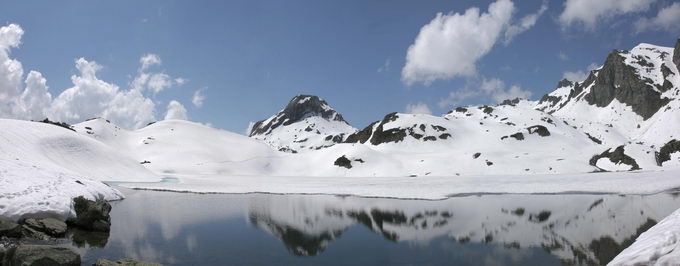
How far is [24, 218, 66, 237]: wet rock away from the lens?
24812 millimetres

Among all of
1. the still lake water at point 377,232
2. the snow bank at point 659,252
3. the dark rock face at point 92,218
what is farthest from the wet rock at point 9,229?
the snow bank at point 659,252

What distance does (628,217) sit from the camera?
114ft

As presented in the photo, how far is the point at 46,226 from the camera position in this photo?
2511 centimetres

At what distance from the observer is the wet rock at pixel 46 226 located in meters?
24.8

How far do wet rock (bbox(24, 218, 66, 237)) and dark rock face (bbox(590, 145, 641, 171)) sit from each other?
120442mm

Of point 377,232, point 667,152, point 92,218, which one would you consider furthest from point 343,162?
point 92,218

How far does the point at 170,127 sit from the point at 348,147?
94.8 m

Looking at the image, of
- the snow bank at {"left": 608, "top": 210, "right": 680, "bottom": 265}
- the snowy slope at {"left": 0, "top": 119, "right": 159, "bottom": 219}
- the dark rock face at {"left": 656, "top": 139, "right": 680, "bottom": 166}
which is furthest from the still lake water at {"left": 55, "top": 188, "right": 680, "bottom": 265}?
the dark rock face at {"left": 656, "top": 139, "right": 680, "bottom": 166}

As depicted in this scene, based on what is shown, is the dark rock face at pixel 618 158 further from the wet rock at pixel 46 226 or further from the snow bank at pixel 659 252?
the wet rock at pixel 46 226

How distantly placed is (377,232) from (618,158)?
106640mm

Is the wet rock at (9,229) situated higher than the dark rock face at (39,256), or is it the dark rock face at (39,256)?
the wet rock at (9,229)

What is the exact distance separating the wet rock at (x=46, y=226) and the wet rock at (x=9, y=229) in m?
1.41

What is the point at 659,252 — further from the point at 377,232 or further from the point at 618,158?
the point at 618,158

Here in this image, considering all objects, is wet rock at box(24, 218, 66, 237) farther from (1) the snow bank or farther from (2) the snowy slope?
(1) the snow bank
